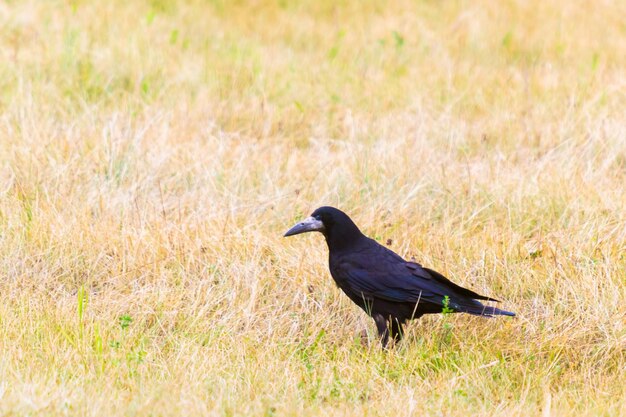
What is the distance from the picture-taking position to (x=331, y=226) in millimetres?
4512

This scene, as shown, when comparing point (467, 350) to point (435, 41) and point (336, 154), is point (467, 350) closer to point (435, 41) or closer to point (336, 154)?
point (336, 154)

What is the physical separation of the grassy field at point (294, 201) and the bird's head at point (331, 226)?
1.07ft

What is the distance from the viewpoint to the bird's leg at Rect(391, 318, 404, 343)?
4.39 meters

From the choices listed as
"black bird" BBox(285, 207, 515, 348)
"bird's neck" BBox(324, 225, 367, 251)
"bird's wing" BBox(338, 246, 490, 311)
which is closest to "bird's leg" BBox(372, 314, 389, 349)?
"black bird" BBox(285, 207, 515, 348)

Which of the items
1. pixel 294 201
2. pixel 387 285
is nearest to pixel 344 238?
pixel 387 285

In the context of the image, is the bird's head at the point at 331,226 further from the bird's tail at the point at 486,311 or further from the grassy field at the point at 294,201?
the bird's tail at the point at 486,311

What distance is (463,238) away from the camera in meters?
5.13

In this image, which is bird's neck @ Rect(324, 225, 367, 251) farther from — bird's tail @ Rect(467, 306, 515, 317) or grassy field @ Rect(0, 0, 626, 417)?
bird's tail @ Rect(467, 306, 515, 317)

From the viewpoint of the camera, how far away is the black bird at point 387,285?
4188 millimetres

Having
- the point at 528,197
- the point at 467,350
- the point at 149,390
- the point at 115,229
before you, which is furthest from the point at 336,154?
the point at 149,390

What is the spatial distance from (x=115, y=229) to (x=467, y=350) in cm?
200

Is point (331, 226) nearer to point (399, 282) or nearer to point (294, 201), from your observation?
point (399, 282)

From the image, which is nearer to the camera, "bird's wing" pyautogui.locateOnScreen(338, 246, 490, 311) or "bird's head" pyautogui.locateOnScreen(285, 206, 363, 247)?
"bird's wing" pyautogui.locateOnScreen(338, 246, 490, 311)

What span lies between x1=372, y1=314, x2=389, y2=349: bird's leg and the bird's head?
404 mm
